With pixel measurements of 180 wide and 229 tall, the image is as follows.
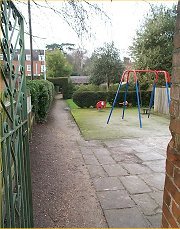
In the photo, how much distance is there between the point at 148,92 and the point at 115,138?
475 inches

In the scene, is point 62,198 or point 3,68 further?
point 62,198

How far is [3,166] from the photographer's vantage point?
1368mm

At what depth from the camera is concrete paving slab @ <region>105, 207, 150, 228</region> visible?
264cm

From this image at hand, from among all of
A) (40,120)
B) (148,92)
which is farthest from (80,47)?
(148,92)

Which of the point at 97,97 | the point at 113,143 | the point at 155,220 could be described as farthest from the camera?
the point at 97,97

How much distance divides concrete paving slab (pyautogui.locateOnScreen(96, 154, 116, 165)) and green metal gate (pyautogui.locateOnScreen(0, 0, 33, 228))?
2927 millimetres

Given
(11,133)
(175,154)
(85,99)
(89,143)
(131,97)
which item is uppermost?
(11,133)

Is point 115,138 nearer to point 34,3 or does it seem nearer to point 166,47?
point 34,3

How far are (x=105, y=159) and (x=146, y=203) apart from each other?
80.5 inches

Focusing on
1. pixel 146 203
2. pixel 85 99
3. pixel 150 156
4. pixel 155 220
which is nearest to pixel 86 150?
pixel 150 156

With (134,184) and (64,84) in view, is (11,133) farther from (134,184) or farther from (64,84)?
(64,84)

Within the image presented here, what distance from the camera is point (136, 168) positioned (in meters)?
4.52

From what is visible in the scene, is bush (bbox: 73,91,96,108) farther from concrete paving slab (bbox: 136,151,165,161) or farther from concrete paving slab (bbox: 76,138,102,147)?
concrete paving slab (bbox: 136,151,165,161)

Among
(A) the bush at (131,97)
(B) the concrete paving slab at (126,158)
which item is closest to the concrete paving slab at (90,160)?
(B) the concrete paving slab at (126,158)
